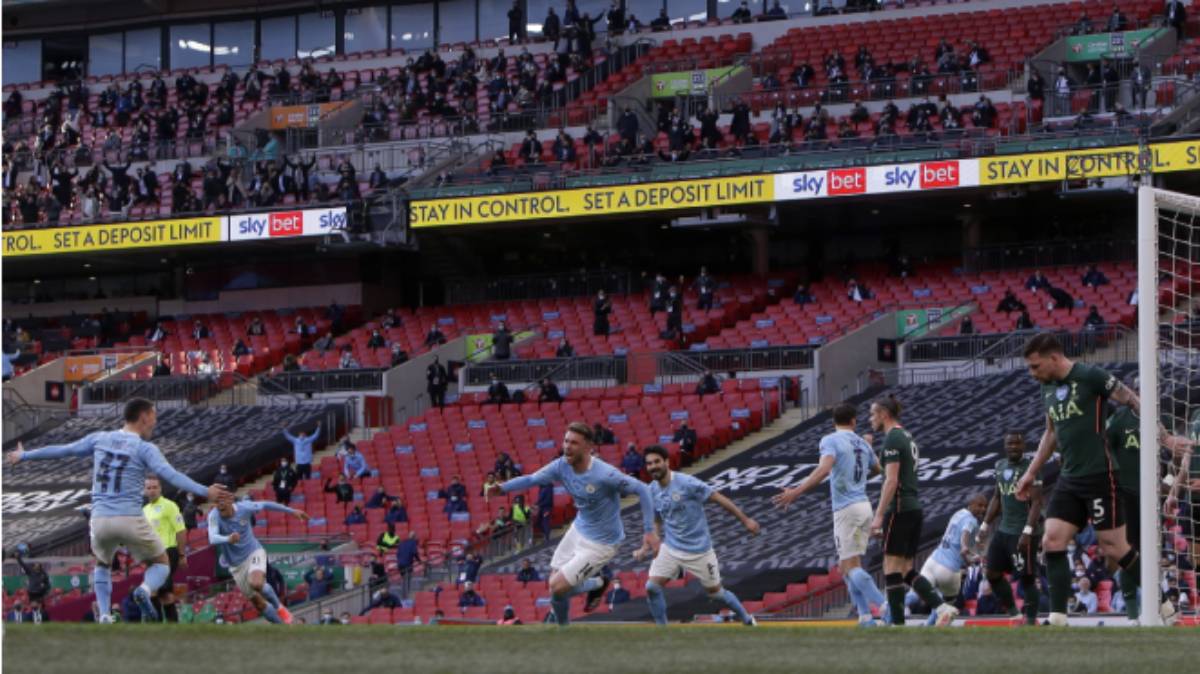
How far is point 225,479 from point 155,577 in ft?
72.7

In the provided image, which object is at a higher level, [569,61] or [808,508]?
[569,61]

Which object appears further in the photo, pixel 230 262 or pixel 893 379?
pixel 230 262

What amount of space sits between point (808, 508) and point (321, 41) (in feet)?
98.1

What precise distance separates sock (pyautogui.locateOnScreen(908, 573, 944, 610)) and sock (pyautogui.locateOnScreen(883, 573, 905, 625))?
0.39 metres

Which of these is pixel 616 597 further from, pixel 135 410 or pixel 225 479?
pixel 225 479

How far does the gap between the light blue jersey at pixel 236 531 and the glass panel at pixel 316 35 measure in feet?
130

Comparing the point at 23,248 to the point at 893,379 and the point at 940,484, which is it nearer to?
the point at 893,379

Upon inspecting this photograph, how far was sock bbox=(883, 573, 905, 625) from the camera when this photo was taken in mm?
14688

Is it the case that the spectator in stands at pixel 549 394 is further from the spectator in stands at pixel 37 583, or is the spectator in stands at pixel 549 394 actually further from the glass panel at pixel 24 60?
the glass panel at pixel 24 60

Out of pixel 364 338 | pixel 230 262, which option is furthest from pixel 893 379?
pixel 230 262

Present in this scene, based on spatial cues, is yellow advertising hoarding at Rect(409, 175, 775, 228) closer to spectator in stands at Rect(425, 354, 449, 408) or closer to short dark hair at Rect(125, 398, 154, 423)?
spectator in stands at Rect(425, 354, 449, 408)

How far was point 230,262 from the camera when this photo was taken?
167 feet

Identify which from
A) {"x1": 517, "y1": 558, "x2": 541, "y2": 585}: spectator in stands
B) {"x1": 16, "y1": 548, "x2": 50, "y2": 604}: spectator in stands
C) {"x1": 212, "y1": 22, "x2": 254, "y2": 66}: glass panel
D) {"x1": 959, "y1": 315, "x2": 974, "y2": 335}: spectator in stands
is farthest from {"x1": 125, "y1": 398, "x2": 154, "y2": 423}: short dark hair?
{"x1": 212, "y1": 22, "x2": 254, "y2": 66}: glass panel

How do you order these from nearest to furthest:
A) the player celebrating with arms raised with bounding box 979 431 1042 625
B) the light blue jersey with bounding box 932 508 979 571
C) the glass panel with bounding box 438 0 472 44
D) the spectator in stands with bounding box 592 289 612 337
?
1. the player celebrating with arms raised with bounding box 979 431 1042 625
2. the light blue jersey with bounding box 932 508 979 571
3. the spectator in stands with bounding box 592 289 612 337
4. the glass panel with bounding box 438 0 472 44
